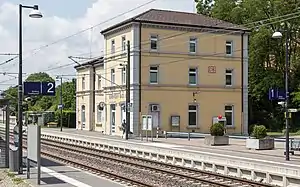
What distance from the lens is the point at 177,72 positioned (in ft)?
162

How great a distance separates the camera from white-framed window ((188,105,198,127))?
165ft

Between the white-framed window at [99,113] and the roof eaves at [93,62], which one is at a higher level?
the roof eaves at [93,62]

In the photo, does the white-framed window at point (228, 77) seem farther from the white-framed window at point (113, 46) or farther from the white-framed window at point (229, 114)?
the white-framed window at point (113, 46)

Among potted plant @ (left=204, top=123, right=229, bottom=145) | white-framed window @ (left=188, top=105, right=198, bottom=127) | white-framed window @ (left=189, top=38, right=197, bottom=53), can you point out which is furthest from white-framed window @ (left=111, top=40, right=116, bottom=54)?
potted plant @ (left=204, top=123, right=229, bottom=145)

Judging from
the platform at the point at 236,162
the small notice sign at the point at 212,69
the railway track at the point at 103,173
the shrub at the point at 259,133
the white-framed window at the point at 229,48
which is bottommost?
the railway track at the point at 103,173

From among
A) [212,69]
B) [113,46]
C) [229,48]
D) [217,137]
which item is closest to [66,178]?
[217,137]

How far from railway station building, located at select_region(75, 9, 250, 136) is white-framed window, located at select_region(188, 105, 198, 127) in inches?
3.5

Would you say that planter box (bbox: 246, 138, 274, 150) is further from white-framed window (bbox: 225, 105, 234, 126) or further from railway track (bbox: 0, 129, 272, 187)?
white-framed window (bbox: 225, 105, 234, 126)

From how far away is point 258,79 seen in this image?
62.3 metres

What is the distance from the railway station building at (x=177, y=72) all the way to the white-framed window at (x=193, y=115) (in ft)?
0.30

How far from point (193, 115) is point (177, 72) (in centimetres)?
422

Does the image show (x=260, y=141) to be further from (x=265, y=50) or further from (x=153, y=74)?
(x=265, y=50)

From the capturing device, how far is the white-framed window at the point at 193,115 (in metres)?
50.2

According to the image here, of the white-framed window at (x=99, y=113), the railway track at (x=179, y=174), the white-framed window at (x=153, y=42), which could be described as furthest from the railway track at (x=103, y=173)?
the white-framed window at (x=99, y=113)
